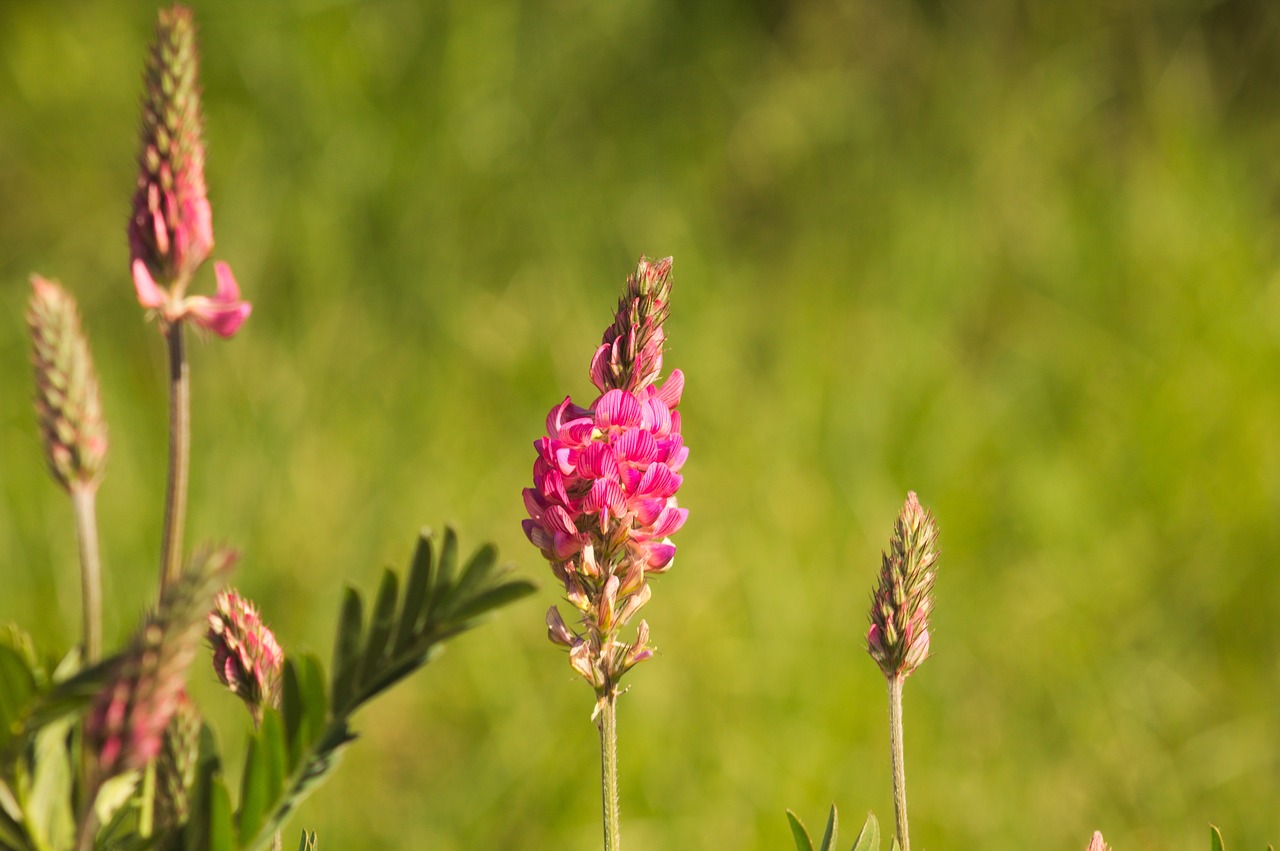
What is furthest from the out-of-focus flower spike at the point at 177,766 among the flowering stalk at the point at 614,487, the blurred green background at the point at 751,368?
the blurred green background at the point at 751,368

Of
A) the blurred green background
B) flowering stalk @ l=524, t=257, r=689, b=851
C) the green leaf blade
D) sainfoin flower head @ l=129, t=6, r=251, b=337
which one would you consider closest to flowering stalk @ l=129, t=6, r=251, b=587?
sainfoin flower head @ l=129, t=6, r=251, b=337

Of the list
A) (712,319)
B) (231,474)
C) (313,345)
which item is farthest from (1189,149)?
(231,474)

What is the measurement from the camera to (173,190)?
24.6 inches

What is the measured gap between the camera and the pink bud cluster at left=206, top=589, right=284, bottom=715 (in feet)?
2.08

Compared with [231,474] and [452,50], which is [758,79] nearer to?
[452,50]

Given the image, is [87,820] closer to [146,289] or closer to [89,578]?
[89,578]

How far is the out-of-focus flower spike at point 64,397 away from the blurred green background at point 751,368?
2.25 m

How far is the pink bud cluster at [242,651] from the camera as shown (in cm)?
63

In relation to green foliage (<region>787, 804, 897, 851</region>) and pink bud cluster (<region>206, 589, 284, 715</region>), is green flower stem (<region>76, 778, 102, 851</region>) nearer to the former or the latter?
pink bud cluster (<region>206, 589, 284, 715</region>)

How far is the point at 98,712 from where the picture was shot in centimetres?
46

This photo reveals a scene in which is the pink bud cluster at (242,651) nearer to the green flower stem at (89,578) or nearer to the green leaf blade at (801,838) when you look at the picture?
the green flower stem at (89,578)

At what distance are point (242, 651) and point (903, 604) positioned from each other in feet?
0.99

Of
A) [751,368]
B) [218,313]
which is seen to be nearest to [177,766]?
[218,313]

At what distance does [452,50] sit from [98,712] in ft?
12.5
